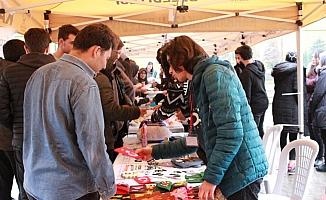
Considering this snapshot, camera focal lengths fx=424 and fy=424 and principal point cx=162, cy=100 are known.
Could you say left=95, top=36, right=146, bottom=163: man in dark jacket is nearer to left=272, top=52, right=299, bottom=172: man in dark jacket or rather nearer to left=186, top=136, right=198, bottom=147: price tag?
left=186, top=136, right=198, bottom=147: price tag

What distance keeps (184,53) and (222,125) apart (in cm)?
32

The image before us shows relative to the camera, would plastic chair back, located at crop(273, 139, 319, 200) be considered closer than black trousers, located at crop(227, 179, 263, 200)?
No

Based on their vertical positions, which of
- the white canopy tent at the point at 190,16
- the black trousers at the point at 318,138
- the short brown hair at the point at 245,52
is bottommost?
the black trousers at the point at 318,138

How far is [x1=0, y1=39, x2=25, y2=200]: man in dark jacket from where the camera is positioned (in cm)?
246

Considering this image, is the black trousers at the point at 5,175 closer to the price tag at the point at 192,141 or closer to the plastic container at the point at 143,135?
the plastic container at the point at 143,135

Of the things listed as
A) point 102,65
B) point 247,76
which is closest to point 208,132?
point 102,65

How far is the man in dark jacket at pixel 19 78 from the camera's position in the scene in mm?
2254

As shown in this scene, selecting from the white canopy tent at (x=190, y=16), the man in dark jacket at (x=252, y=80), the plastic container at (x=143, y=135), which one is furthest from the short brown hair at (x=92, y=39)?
the man in dark jacket at (x=252, y=80)

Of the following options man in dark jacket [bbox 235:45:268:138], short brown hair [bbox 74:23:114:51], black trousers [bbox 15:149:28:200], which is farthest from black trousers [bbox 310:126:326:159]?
short brown hair [bbox 74:23:114:51]

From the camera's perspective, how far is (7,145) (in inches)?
97.7

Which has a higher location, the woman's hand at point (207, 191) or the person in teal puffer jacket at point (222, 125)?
the person in teal puffer jacket at point (222, 125)

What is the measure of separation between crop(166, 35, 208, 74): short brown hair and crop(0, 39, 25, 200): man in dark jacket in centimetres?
119

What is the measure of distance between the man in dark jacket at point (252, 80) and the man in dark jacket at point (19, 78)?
99.6 inches

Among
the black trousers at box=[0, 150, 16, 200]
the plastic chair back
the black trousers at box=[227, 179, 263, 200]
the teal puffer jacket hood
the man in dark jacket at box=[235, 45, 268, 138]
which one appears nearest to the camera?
the teal puffer jacket hood
